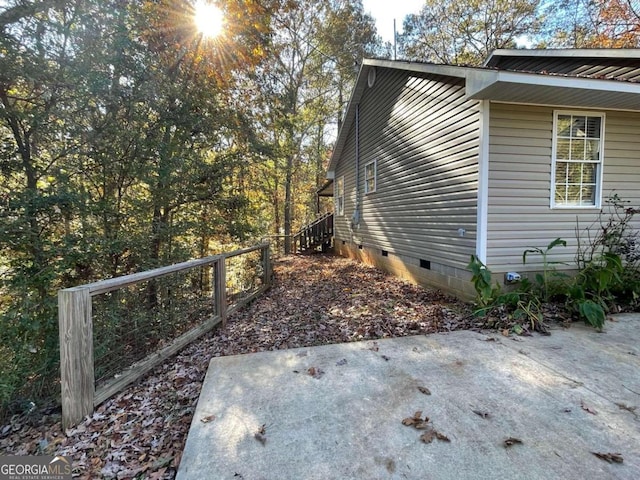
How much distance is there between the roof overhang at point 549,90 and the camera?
3877 mm

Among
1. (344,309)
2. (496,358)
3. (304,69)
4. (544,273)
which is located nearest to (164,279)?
(344,309)

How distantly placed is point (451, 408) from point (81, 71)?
5631mm

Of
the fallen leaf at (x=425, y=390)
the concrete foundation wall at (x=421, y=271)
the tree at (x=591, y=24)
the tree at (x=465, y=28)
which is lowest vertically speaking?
the fallen leaf at (x=425, y=390)

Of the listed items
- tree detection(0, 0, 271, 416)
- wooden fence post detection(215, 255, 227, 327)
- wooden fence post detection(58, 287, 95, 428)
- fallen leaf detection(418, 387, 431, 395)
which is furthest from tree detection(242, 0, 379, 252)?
fallen leaf detection(418, 387, 431, 395)

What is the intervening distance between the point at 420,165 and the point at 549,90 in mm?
2449

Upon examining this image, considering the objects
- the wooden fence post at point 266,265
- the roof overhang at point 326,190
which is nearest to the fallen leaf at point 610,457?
the wooden fence post at point 266,265

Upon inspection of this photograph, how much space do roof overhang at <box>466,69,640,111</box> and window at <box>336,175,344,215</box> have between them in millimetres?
7656

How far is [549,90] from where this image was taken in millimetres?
4059

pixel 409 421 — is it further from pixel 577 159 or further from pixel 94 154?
pixel 94 154

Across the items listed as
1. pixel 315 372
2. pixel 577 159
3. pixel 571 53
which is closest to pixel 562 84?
pixel 577 159

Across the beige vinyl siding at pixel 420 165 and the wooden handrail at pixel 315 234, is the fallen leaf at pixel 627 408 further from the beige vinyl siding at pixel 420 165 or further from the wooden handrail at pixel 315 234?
the wooden handrail at pixel 315 234

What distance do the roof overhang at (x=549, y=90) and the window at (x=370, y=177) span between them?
4.38m

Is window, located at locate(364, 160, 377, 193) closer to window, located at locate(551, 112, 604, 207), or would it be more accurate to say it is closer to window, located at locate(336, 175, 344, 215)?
window, located at locate(336, 175, 344, 215)

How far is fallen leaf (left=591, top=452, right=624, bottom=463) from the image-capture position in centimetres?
172
